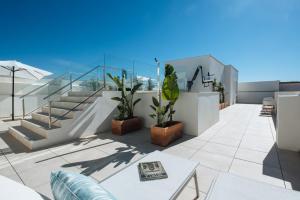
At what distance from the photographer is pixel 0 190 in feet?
3.27

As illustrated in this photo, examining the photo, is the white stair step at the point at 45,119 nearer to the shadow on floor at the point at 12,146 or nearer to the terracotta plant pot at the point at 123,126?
the shadow on floor at the point at 12,146

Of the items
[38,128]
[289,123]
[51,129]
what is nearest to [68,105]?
[38,128]

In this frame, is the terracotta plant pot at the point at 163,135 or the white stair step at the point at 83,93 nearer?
the terracotta plant pot at the point at 163,135

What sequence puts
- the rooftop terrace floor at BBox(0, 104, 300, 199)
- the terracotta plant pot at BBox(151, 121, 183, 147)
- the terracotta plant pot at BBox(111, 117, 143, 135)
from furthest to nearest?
the terracotta plant pot at BBox(111, 117, 143, 135), the terracotta plant pot at BBox(151, 121, 183, 147), the rooftop terrace floor at BBox(0, 104, 300, 199)

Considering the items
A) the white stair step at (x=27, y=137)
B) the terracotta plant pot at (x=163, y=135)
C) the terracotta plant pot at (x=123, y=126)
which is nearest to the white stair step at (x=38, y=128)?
the white stair step at (x=27, y=137)

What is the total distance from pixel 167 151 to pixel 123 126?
1845 mm

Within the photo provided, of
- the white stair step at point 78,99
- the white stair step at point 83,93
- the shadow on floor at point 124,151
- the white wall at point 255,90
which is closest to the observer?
the shadow on floor at point 124,151

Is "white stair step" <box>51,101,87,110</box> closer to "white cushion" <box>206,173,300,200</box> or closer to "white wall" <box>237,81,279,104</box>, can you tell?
"white cushion" <box>206,173,300,200</box>

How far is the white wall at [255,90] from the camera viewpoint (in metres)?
15.5

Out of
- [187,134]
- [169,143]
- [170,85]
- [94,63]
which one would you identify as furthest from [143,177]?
[94,63]

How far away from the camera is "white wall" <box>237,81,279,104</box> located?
1552 cm

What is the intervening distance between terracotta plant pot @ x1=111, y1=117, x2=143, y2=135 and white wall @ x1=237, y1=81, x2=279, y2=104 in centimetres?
1683

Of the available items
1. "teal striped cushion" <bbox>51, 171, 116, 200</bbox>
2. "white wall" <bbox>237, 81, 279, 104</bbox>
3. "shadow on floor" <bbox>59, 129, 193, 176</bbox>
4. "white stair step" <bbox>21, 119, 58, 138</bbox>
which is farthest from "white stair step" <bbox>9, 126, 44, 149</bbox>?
"white wall" <bbox>237, 81, 279, 104</bbox>

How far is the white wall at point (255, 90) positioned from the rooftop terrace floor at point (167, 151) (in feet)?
49.5
